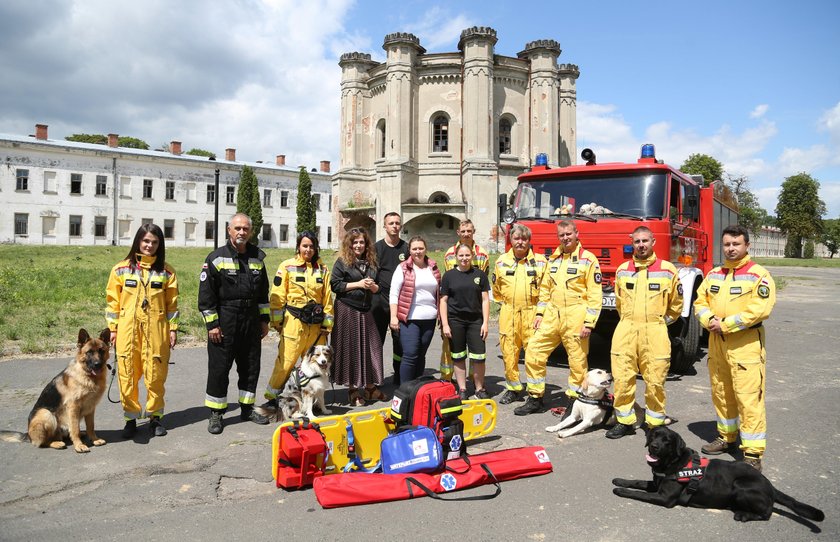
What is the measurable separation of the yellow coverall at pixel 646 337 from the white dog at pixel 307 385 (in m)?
2.96

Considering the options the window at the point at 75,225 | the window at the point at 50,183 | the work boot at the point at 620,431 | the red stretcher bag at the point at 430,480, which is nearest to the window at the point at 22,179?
the window at the point at 50,183

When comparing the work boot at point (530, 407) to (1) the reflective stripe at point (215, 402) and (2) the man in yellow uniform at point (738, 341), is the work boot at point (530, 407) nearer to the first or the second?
(2) the man in yellow uniform at point (738, 341)

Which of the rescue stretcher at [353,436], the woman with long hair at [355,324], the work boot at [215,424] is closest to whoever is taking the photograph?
the rescue stretcher at [353,436]

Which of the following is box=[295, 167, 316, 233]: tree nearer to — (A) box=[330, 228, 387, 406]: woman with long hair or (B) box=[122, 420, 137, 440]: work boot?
(A) box=[330, 228, 387, 406]: woman with long hair

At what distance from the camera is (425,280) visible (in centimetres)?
669

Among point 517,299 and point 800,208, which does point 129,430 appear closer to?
point 517,299

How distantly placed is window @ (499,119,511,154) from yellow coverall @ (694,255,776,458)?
3340cm

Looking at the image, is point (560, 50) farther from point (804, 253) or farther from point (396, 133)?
point (804, 253)

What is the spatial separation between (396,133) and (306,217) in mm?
20335

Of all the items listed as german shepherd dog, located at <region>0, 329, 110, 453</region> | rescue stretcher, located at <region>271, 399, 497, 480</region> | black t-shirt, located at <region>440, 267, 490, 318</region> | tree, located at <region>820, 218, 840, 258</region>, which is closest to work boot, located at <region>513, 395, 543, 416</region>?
black t-shirt, located at <region>440, 267, 490, 318</region>

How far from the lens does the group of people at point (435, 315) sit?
504cm

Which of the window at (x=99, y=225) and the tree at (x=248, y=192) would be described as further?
the tree at (x=248, y=192)

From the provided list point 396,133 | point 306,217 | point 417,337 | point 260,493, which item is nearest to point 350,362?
point 417,337

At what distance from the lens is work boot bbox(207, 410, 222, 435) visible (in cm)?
563
